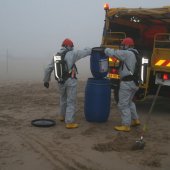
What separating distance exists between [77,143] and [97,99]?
1583 millimetres

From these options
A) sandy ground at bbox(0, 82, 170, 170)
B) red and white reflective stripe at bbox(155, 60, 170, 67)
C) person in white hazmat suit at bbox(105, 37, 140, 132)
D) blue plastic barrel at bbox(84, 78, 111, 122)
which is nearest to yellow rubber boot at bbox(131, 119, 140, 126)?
sandy ground at bbox(0, 82, 170, 170)

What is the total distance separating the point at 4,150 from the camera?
6.14 m

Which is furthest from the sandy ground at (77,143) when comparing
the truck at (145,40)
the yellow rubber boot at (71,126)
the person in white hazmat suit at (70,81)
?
the truck at (145,40)

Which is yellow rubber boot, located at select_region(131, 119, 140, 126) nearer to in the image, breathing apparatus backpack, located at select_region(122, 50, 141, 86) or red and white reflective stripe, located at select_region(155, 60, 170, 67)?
breathing apparatus backpack, located at select_region(122, 50, 141, 86)

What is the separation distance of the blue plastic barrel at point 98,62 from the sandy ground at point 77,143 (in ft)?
3.32

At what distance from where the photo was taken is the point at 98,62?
8.00 m

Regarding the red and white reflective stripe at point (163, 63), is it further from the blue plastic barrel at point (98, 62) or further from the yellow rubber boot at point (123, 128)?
the yellow rubber boot at point (123, 128)

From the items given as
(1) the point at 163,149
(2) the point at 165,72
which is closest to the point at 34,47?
(2) the point at 165,72

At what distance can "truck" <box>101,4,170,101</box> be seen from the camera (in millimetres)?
8648

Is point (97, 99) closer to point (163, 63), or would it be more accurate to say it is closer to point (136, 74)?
point (136, 74)

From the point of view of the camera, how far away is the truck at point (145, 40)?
340 inches

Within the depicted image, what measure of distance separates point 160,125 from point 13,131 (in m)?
2.84

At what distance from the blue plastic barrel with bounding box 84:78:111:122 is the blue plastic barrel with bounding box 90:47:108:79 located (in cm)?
16

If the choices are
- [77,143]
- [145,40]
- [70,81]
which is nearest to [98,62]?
[70,81]
